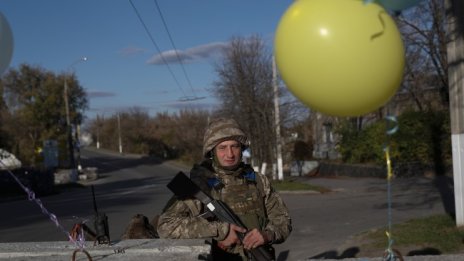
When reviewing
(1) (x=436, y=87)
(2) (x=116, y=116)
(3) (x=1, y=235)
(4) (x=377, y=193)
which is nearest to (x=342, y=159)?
(1) (x=436, y=87)

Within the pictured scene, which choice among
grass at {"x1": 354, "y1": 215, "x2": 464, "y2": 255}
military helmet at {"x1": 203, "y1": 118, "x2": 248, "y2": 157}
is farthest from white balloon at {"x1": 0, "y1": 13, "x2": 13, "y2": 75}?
grass at {"x1": 354, "y1": 215, "x2": 464, "y2": 255}

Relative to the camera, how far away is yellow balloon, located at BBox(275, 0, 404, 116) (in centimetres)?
232

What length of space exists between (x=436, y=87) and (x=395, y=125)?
2386 cm

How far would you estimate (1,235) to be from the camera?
39.5ft

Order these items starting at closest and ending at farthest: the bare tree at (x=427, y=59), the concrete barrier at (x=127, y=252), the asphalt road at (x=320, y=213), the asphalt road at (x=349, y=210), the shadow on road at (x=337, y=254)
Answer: the concrete barrier at (x=127, y=252) → the shadow on road at (x=337, y=254) → the asphalt road at (x=349, y=210) → the asphalt road at (x=320, y=213) → the bare tree at (x=427, y=59)

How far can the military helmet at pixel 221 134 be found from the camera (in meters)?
3.29

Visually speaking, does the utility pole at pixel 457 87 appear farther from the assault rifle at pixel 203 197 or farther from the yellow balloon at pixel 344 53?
the yellow balloon at pixel 344 53

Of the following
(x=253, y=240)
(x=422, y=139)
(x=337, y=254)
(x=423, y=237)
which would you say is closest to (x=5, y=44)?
(x=253, y=240)

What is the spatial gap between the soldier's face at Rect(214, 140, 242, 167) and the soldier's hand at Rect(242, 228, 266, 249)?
0.48m

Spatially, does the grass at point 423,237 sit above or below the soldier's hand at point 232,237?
below

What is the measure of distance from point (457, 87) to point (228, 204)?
21.9 feet

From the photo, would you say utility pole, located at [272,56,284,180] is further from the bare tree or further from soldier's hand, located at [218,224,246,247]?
soldier's hand, located at [218,224,246,247]

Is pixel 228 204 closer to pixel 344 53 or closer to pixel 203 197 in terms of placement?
pixel 203 197

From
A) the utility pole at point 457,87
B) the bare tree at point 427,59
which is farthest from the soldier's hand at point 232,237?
the bare tree at point 427,59
